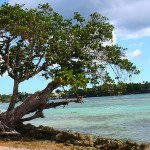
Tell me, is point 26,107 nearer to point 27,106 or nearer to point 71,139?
point 27,106

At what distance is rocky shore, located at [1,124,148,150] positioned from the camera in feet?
66.4

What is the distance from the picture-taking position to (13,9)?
74.6ft

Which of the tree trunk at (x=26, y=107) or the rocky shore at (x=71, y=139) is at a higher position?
the tree trunk at (x=26, y=107)

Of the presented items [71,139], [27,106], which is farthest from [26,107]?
[71,139]

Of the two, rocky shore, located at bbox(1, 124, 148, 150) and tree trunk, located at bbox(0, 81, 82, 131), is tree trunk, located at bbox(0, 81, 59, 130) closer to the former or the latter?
tree trunk, located at bbox(0, 81, 82, 131)

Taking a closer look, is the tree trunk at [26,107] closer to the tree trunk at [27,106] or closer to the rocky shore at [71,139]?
the tree trunk at [27,106]

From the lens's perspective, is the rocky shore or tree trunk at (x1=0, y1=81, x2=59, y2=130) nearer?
the rocky shore

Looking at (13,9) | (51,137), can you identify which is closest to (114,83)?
(51,137)

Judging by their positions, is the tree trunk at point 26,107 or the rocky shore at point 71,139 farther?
the tree trunk at point 26,107

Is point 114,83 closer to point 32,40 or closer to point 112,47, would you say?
point 112,47

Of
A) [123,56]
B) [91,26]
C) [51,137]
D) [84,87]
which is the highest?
[91,26]

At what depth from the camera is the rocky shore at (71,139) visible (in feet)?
66.4

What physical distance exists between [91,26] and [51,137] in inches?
241

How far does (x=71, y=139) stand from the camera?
2233 centimetres
